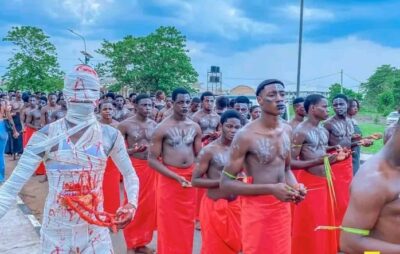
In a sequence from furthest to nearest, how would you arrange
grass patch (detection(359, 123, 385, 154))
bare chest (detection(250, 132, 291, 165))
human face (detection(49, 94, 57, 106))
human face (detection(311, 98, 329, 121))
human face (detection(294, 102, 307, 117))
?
grass patch (detection(359, 123, 385, 154))
human face (detection(49, 94, 57, 106))
human face (detection(294, 102, 307, 117))
human face (detection(311, 98, 329, 121))
bare chest (detection(250, 132, 291, 165))

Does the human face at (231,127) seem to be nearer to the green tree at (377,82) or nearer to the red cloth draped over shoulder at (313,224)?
the red cloth draped over shoulder at (313,224)

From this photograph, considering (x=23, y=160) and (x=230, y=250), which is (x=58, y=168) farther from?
(x=230, y=250)

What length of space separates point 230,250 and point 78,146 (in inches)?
78.6

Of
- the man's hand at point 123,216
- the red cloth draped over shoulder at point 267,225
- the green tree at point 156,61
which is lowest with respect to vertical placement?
the red cloth draped over shoulder at point 267,225

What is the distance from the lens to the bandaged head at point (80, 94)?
11.0ft

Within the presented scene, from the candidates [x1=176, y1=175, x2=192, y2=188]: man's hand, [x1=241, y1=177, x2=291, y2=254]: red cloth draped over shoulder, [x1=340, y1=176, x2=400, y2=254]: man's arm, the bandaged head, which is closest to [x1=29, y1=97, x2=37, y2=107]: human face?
[x1=176, y1=175, x2=192, y2=188]: man's hand

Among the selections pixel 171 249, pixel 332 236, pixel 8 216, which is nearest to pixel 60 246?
pixel 171 249

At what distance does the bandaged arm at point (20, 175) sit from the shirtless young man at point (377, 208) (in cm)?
184

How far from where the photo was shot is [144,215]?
6.67 metres

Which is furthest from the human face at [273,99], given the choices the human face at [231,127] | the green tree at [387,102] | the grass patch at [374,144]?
the green tree at [387,102]

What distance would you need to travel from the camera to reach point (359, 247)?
2484mm

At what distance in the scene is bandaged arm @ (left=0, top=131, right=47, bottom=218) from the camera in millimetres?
3174

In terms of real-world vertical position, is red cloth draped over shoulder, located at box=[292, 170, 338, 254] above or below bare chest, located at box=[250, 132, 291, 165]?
below

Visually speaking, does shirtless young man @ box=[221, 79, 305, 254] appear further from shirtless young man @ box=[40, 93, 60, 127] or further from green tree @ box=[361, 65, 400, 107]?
green tree @ box=[361, 65, 400, 107]
